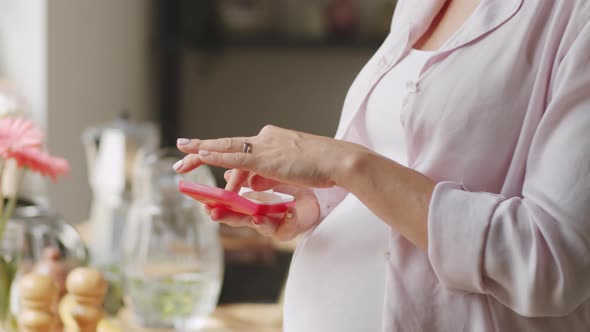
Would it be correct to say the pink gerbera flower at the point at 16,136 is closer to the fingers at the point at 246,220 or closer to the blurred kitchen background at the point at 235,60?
the fingers at the point at 246,220

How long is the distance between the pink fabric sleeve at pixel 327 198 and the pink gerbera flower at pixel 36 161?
48 cm

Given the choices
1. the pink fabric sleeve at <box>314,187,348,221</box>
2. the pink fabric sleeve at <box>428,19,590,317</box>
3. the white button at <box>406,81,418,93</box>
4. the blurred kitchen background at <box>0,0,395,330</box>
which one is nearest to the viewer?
the pink fabric sleeve at <box>428,19,590,317</box>

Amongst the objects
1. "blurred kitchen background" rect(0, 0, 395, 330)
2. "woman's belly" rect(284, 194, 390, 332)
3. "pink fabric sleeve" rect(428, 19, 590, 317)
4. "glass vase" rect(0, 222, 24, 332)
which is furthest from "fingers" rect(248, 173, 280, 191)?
"blurred kitchen background" rect(0, 0, 395, 330)

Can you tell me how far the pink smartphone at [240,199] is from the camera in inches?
38.0

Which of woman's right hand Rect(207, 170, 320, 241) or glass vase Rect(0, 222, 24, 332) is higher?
woman's right hand Rect(207, 170, 320, 241)

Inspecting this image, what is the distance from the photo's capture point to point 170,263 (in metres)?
1.62

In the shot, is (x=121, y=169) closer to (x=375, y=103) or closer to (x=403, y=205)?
(x=375, y=103)

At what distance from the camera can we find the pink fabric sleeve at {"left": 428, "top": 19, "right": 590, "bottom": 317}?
0.81 m

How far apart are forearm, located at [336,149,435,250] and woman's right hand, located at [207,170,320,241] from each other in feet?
0.58

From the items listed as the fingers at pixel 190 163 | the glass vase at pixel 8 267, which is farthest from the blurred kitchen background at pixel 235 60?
the fingers at pixel 190 163

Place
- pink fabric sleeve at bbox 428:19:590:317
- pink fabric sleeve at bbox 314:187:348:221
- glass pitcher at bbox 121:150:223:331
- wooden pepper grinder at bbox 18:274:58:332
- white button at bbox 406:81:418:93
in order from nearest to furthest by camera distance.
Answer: pink fabric sleeve at bbox 428:19:590:317 → white button at bbox 406:81:418:93 → pink fabric sleeve at bbox 314:187:348:221 → wooden pepper grinder at bbox 18:274:58:332 → glass pitcher at bbox 121:150:223:331

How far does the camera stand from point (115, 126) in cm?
230

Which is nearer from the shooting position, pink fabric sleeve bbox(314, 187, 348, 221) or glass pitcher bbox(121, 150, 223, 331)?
pink fabric sleeve bbox(314, 187, 348, 221)

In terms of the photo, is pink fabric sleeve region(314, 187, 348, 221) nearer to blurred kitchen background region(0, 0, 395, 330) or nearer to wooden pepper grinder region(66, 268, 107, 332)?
wooden pepper grinder region(66, 268, 107, 332)
